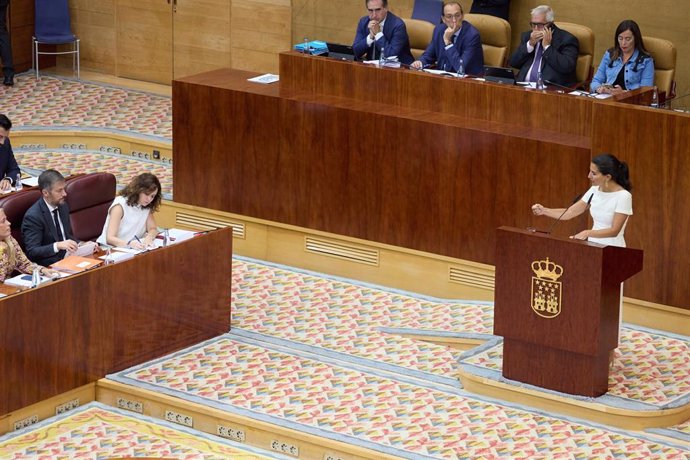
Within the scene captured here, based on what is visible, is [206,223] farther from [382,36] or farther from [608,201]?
[608,201]

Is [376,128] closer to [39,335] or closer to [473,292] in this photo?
[473,292]

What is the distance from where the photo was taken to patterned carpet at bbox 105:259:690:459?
7184 mm

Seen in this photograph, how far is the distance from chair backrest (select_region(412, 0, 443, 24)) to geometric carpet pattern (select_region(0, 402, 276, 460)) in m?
5.12

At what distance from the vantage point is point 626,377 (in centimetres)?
782

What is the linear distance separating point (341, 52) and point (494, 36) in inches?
55.8

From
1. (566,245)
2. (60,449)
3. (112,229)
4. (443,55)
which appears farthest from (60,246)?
(443,55)

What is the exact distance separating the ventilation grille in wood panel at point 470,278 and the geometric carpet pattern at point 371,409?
1.44 m

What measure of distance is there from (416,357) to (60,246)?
2084mm

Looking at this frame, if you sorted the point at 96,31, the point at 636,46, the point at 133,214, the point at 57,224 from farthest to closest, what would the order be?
1. the point at 96,31
2. the point at 636,46
3. the point at 133,214
4. the point at 57,224

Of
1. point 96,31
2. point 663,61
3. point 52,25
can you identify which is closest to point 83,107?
point 52,25

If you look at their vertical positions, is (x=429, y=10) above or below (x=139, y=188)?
above

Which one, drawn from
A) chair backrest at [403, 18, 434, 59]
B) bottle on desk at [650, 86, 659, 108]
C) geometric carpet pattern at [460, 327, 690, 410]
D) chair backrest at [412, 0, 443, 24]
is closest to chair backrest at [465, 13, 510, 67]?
chair backrest at [403, 18, 434, 59]

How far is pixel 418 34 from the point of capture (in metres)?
11.1

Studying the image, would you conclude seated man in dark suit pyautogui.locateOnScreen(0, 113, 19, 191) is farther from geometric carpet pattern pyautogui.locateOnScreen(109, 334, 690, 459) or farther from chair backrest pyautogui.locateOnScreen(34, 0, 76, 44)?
chair backrest pyautogui.locateOnScreen(34, 0, 76, 44)
